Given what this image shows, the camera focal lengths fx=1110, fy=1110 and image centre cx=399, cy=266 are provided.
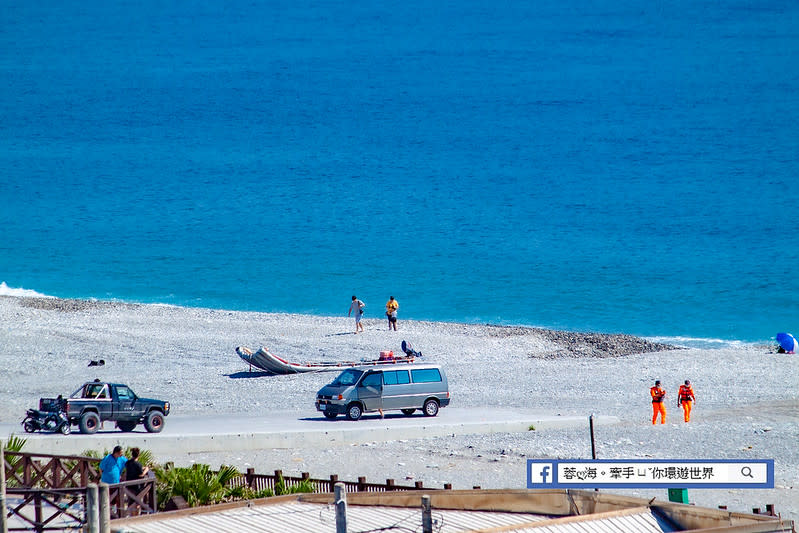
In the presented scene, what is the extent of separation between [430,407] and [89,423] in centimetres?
953

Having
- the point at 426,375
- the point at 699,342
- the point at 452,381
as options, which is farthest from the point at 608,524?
the point at 699,342

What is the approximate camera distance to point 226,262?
9031cm

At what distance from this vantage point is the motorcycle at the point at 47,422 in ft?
84.6

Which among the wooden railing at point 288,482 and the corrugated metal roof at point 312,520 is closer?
the corrugated metal roof at point 312,520

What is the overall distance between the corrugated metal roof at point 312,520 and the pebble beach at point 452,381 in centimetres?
479

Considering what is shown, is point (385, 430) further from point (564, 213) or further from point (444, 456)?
point (564, 213)

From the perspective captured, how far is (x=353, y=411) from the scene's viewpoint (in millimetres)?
30391

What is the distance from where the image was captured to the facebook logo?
38.9 ft

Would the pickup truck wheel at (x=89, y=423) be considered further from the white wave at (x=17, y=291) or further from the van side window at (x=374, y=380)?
the white wave at (x=17, y=291)

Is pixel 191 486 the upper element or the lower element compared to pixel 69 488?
lower

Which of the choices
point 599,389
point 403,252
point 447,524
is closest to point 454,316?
point 403,252

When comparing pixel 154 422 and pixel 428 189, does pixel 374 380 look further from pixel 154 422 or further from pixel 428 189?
pixel 428 189

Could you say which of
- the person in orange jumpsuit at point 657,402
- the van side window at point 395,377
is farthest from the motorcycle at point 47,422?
the person in orange jumpsuit at point 657,402

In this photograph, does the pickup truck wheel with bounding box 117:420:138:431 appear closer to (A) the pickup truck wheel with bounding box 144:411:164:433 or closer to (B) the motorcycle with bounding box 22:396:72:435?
(A) the pickup truck wheel with bounding box 144:411:164:433
